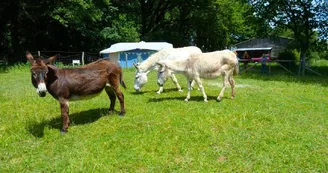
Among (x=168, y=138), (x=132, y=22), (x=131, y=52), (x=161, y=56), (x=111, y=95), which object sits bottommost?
(x=168, y=138)

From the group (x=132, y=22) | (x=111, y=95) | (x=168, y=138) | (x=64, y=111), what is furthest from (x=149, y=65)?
(x=132, y=22)

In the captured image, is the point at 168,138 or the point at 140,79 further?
the point at 140,79

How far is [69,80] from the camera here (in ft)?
18.6

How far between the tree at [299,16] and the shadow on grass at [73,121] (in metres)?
Result: 21.8

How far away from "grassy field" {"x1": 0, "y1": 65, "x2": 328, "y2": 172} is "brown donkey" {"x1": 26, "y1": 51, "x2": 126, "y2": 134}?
707mm

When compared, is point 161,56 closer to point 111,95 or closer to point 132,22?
point 111,95

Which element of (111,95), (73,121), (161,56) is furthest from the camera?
(161,56)

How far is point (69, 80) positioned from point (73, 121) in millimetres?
1194

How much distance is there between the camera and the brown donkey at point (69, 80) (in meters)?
5.05

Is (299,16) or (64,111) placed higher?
(299,16)

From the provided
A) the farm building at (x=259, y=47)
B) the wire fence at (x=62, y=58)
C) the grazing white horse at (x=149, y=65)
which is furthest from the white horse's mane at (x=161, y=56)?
the farm building at (x=259, y=47)

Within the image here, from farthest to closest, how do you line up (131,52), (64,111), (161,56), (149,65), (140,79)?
(131,52) < (161,56) < (149,65) < (140,79) < (64,111)

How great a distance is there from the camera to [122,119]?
638cm

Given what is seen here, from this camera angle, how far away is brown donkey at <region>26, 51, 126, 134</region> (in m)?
5.05
